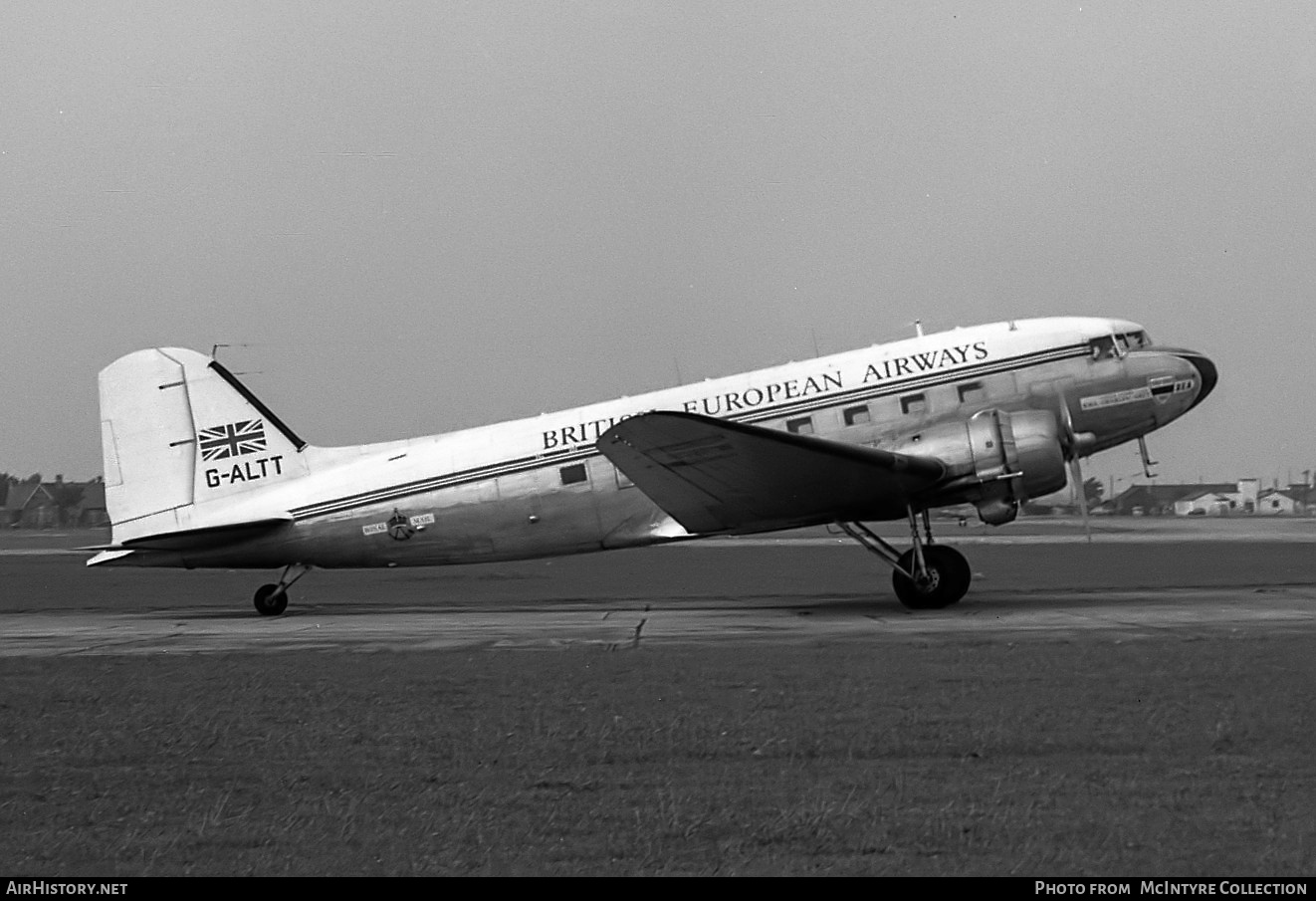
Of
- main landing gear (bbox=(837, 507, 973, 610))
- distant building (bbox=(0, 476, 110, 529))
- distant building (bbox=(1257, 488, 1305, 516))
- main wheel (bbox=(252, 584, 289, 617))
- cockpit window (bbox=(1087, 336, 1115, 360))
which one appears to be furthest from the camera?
distant building (bbox=(1257, 488, 1305, 516))

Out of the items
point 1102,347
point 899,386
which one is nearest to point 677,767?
point 899,386

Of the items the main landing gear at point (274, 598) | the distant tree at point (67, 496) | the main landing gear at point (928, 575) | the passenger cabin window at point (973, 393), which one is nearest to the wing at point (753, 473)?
the main landing gear at point (928, 575)

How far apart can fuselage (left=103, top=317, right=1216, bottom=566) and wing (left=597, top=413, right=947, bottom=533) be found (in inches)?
35.8

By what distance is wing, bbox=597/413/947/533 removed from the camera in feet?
59.7

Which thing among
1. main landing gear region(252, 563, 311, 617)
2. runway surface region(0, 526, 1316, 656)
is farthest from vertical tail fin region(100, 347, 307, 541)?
runway surface region(0, 526, 1316, 656)

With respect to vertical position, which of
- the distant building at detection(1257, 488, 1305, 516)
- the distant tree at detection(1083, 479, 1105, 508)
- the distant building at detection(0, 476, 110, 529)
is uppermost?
the distant building at detection(0, 476, 110, 529)

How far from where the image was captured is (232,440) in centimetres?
2248

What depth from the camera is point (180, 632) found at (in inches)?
710

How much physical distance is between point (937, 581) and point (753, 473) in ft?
10.4

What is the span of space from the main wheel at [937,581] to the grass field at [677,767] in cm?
637

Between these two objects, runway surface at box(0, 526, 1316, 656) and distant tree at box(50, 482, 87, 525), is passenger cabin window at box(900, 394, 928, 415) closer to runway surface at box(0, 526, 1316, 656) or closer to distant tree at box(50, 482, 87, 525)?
runway surface at box(0, 526, 1316, 656)

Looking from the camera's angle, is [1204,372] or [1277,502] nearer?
[1204,372]

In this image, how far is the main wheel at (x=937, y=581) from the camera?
19.6 metres

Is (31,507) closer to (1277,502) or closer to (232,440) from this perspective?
(232,440)
